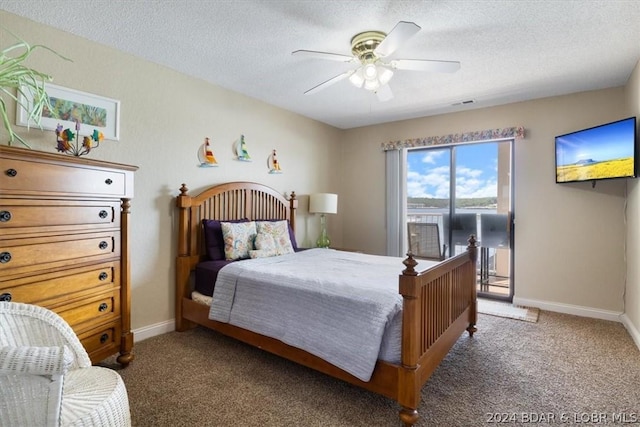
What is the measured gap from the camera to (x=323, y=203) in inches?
171

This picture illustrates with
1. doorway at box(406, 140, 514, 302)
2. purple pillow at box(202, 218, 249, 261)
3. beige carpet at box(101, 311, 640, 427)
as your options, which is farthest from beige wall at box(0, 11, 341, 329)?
doorway at box(406, 140, 514, 302)

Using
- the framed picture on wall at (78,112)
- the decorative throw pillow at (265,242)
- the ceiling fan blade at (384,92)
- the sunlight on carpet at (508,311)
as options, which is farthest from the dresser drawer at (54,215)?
the sunlight on carpet at (508,311)

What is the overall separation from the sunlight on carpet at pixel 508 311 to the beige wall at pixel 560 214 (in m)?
0.20

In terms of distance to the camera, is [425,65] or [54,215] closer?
[54,215]

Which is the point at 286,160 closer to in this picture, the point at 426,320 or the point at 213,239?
the point at 213,239

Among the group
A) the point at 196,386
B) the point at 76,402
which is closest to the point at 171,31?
Result: the point at 76,402

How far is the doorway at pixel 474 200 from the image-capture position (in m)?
4.03

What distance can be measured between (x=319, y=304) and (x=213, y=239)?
1503mm

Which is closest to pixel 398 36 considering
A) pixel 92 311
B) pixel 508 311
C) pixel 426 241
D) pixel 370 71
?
pixel 370 71

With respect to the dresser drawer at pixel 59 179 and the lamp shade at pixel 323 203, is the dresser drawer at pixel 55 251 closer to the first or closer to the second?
the dresser drawer at pixel 59 179

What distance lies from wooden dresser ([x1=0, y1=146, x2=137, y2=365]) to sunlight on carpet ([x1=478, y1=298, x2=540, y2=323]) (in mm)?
3580

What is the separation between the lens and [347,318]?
186cm

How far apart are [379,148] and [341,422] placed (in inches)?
153

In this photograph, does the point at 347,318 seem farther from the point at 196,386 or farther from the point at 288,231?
the point at 288,231
